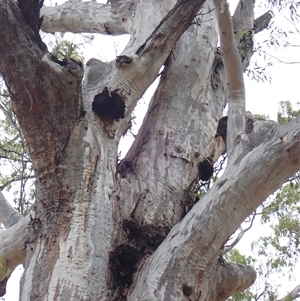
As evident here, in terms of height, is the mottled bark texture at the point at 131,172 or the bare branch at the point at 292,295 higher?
the bare branch at the point at 292,295

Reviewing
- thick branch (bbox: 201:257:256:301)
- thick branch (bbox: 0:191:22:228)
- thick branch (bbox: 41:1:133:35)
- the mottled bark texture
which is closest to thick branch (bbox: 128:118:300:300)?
the mottled bark texture

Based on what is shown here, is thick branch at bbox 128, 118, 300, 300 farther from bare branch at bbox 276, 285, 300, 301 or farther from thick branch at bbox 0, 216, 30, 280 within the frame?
bare branch at bbox 276, 285, 300, 301

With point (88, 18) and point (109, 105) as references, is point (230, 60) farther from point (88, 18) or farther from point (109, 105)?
point (88, 18)

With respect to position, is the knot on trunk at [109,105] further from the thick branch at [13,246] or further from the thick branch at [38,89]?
the thick branch at [13,246]

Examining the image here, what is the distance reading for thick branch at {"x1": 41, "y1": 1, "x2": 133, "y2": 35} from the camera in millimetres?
4677

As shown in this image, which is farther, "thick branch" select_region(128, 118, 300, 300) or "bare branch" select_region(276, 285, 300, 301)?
"bare branch" select_region(276, 285, 300, 301)

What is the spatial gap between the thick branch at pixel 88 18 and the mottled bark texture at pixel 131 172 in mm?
1542

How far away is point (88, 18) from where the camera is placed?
4.86 metres

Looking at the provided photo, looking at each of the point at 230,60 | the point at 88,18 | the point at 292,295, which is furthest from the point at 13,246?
the point at 292,295

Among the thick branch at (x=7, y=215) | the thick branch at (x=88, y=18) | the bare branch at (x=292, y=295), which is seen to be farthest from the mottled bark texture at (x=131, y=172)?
the bare branch at (x=292, y=295)

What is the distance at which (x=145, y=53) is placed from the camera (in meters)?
3.01

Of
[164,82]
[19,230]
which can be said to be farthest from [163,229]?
[164,82]

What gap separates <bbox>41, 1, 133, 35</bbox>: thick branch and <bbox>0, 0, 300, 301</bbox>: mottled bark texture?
1.54m

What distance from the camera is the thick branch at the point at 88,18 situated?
15.3ft
